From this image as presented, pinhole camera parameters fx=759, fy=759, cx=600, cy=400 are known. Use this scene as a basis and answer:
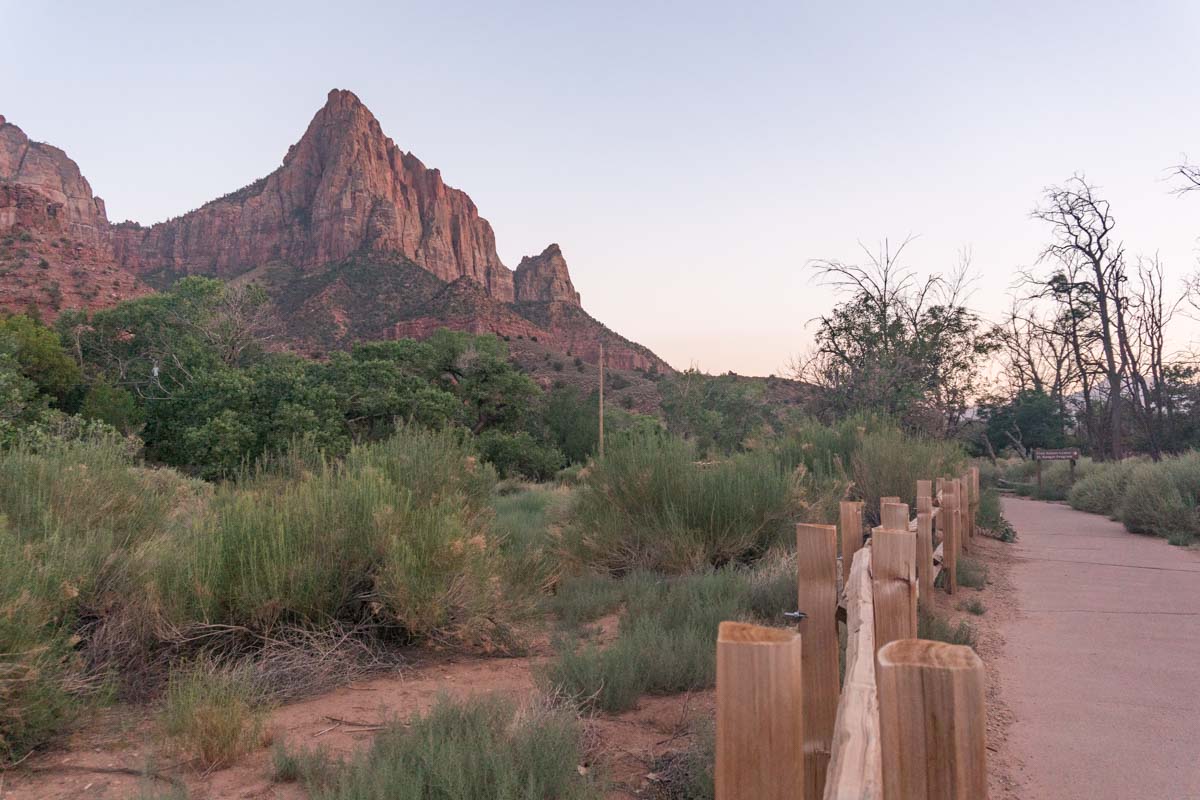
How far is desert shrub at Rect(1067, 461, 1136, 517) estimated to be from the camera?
17.1 metres

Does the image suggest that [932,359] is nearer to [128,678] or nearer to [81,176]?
[128,678]

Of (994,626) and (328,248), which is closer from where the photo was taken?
(994,626)

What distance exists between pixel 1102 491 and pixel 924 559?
14.8m

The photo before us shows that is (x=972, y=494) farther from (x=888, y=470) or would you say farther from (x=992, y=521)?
(x=888, y=470)

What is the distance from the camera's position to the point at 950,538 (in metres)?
8.19

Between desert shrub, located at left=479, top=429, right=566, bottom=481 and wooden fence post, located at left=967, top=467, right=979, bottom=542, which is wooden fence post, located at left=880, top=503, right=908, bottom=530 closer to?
wooden fence post, located at left=967, top=467, right=979, bottom=542

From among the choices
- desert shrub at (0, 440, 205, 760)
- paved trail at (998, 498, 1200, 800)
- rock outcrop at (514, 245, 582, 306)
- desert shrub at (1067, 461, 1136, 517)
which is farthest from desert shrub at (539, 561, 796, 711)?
rock outcrop at (514, 245, 582, 306)

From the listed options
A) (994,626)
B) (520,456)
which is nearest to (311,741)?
(994,626)

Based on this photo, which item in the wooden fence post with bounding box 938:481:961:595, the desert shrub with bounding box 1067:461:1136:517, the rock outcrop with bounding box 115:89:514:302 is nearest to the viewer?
the wooden fence post with bounding box 938:481:961:595

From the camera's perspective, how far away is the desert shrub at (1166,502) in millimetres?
12641

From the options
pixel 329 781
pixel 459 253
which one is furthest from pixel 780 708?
pixel 459 253

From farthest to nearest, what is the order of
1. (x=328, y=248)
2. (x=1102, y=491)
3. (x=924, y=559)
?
(x=328, y=248), (x=1102, y=491), (x=924, y=559)

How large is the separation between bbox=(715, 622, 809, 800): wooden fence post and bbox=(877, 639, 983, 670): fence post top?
0.92 ft

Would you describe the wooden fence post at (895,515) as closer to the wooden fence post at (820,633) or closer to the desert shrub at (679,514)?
the wooden fence post at (820,633)
